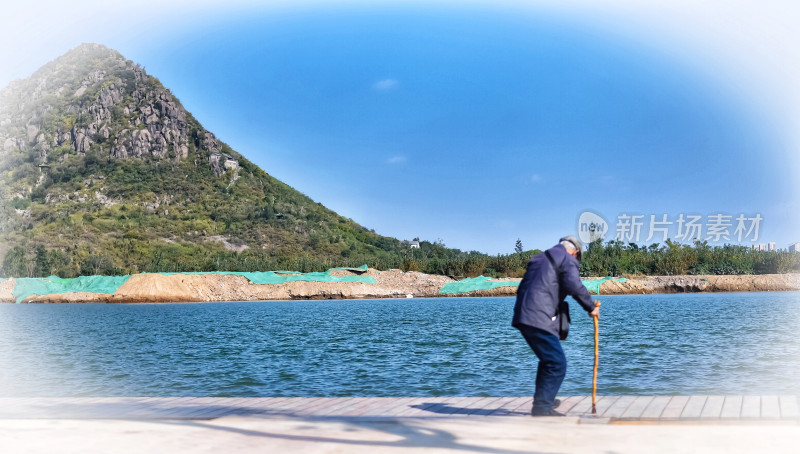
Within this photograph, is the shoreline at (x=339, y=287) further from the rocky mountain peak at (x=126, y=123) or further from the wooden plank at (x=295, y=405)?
the wooden plank at (x=295, y=405)

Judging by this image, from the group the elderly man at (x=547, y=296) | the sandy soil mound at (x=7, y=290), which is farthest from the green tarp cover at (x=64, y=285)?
the elderly man at (x=547, y=296)

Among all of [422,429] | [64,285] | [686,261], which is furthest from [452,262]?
[422,429]

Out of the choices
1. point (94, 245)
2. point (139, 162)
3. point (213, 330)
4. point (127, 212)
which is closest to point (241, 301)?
point (94, 245)

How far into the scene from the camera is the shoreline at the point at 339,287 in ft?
243

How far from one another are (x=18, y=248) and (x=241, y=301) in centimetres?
2325

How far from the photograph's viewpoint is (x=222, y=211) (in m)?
105

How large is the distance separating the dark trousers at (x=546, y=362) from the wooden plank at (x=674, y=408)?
0.97 metres

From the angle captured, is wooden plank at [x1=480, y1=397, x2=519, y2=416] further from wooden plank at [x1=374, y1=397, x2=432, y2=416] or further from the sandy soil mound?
the sandy soil mound

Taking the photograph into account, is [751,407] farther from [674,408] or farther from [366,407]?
[366,407]

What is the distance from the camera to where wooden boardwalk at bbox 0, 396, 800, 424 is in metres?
6.67

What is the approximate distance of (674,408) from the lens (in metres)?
6.96

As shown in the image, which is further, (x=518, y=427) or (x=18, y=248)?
(x=18, y=248)

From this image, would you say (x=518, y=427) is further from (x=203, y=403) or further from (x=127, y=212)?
(x=127, y=212)

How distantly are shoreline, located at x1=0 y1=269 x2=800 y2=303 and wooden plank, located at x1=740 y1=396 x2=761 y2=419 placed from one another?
67498mm
